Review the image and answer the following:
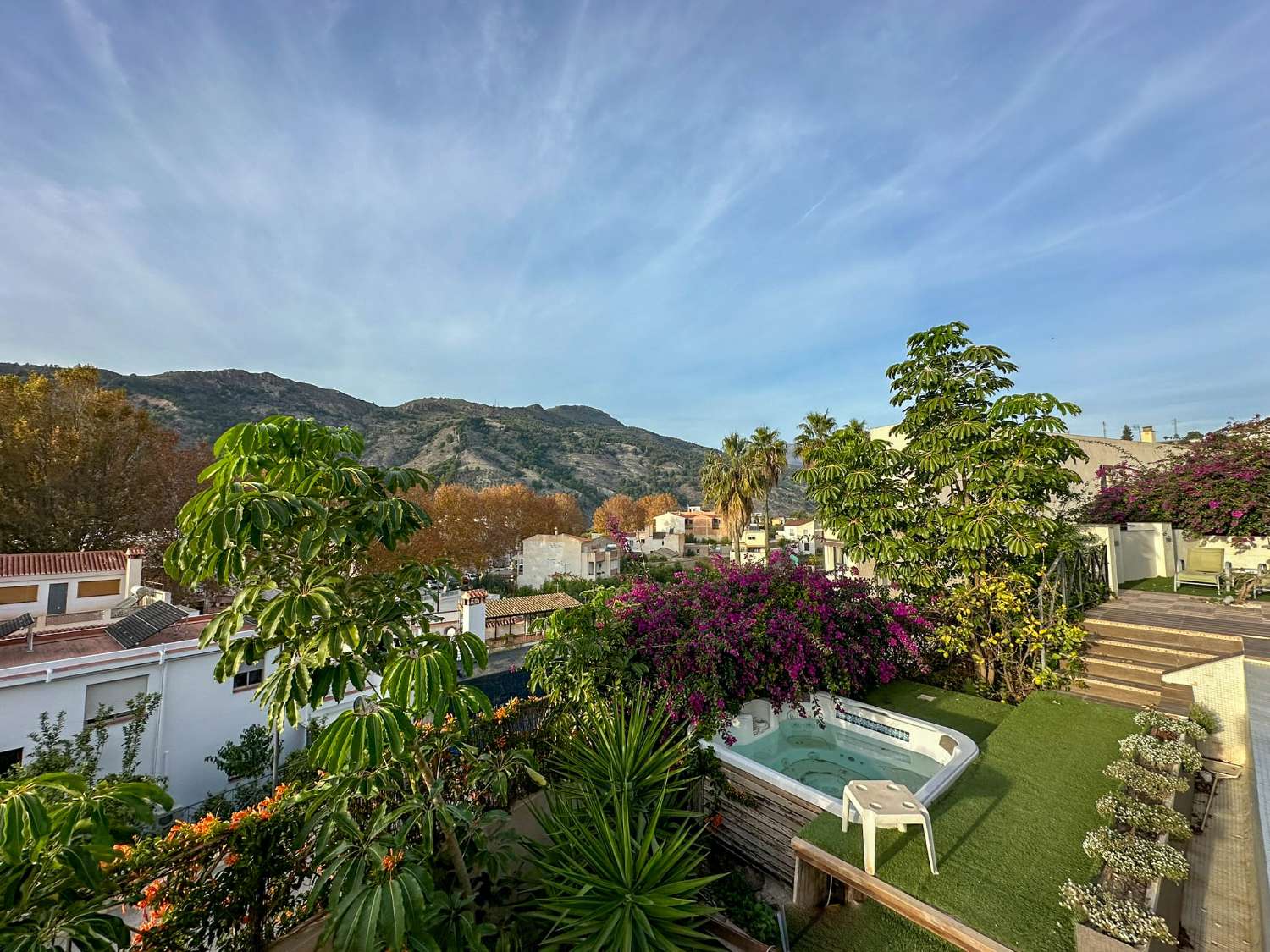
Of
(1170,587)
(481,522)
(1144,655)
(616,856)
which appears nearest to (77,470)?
(481,522)

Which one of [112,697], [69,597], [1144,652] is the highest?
[1144,652]

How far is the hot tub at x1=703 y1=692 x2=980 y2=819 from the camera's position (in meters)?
5.36

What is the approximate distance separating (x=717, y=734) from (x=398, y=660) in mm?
4248

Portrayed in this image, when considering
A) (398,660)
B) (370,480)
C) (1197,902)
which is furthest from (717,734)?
(370,480)

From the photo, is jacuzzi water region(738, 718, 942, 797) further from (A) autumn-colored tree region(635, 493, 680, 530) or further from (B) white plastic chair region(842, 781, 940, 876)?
(A) autumn-colored tree region(635, 493, 680, 530)

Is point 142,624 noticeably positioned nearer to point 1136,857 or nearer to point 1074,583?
point 1136,857

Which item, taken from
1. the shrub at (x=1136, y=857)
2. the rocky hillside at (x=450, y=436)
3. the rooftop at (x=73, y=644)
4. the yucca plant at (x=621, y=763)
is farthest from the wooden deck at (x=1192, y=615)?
the rocky hillside at (x=450, y=436)

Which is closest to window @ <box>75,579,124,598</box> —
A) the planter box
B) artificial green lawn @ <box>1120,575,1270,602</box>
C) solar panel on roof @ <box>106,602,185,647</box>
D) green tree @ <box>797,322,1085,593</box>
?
solar panel on roof @ <box>106,602,185,647</box>

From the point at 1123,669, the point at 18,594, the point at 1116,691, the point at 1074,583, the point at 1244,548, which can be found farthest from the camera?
the point at 18,594

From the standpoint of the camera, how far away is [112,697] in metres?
9.77

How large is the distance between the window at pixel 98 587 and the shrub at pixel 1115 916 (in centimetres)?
2424

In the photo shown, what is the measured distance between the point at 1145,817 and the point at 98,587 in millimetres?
25041

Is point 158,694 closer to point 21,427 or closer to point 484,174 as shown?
point 484,174

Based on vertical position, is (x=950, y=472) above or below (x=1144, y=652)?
above
